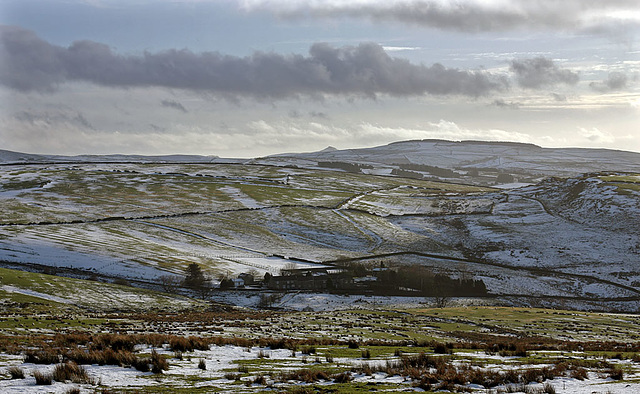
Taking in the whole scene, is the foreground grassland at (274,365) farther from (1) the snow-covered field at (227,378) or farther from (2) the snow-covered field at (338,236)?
(2) the snow-covered field at (338,236)

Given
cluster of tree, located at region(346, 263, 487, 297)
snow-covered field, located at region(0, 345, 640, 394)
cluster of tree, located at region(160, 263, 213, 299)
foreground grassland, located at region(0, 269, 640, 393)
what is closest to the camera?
snow-covered field, located at region(0, 345, 640, 394)

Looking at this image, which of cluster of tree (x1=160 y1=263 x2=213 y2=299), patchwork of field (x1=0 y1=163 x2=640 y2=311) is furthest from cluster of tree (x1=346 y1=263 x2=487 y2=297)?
cluster of tree (x1=160 y1=263 x2=213 y2=299)

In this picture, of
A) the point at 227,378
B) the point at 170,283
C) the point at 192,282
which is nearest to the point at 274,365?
the point at 227,378

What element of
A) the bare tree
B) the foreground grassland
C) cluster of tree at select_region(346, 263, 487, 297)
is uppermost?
the foreground grassland

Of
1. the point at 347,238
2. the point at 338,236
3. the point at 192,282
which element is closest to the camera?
the point at 192,282

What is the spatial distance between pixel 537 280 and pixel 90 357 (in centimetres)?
11528

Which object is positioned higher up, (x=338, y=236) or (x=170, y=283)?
(x=338, y=236)

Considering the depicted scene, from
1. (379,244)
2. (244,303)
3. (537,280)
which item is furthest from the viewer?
(379,244)

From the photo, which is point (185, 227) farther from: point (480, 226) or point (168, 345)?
point (168, 345)

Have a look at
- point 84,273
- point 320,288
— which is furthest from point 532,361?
point 84,273

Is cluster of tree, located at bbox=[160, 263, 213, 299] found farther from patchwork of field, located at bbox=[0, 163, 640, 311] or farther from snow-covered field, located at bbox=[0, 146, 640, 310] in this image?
patchwork of field, located at bbox=[0, 163, 640, 311]

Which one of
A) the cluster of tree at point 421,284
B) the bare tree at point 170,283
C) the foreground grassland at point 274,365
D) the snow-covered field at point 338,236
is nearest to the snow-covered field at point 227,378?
the foreground grassland at point 274,365

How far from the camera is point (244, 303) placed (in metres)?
90.4

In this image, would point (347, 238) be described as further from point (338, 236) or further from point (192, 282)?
point (192, 282)
